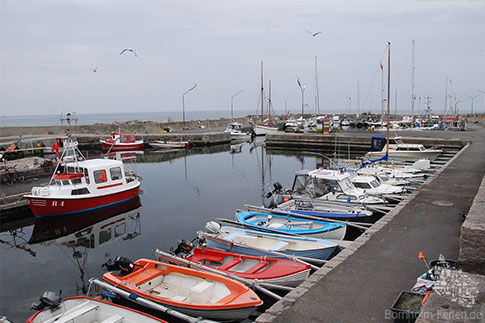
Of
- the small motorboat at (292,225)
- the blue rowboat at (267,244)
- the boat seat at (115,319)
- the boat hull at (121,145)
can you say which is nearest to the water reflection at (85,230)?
the blue rowboat at (267,244)

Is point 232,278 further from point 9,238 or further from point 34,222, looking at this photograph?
point 34,222

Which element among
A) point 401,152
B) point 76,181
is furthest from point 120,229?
point 401,152

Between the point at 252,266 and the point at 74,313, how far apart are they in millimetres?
4181

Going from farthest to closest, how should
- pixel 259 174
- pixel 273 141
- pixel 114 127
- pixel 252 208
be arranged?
pixel 114 127, pixel 273 141, pixel 259 174, pixel 252 208

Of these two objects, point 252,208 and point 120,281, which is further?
point 252,208

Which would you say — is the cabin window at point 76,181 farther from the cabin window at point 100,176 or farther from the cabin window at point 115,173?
the cabin window at point 115,173

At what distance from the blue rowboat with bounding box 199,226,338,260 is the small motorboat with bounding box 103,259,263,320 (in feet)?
7.18

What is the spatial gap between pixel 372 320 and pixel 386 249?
3179 millimetres

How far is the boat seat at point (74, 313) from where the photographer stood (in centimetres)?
693

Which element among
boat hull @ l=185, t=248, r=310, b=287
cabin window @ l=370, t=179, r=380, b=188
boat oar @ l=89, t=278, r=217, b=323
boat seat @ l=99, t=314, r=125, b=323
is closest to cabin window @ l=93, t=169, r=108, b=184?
boat hull @ l=185, t=248, r=310, b=287

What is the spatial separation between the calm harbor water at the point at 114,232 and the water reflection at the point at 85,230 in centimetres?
3

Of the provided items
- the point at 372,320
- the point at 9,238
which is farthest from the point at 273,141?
the point at 372,320

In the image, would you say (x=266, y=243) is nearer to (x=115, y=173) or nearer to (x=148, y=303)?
(x=148, y=303)

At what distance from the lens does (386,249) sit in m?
8.29
